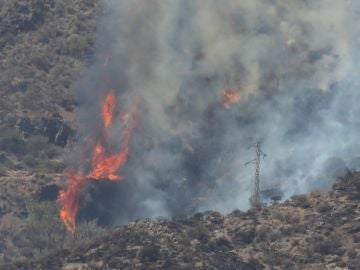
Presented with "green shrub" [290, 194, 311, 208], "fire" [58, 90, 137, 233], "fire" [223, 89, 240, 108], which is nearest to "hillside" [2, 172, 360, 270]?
"green shrub" [290, 194, 311, 208]

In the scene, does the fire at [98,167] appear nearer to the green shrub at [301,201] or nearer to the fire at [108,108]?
the fire at [108,108]

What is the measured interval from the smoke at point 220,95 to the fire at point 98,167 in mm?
1485

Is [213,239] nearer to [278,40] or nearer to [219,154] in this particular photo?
[219,154]

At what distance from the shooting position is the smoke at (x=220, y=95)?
150 metres

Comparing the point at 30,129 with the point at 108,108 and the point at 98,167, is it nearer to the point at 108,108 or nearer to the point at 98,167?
the point at 108,108

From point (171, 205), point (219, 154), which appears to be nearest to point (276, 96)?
point (219, 154)

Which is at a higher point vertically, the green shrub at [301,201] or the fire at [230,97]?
the fire at [230,97]

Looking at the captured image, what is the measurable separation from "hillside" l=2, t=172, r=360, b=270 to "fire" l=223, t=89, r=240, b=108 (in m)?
47.7

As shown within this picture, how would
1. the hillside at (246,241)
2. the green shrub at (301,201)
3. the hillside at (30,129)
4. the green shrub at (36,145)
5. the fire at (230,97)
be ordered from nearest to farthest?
1. the hillside at (246,241)
2. the green shrub at (301,201)
3. the hillside at (30,129)
4. the fire at (230,97)
5. the green shrub at (36,145)

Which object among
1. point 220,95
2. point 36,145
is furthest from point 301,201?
point 36,145

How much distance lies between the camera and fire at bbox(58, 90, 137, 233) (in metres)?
158

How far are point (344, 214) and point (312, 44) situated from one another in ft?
192

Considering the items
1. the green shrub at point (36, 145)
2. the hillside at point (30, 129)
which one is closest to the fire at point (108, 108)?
the hillside at point (30, 129)

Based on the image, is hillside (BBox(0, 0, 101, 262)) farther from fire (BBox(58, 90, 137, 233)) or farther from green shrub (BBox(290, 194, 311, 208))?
green shrub (BBox(290, 194, 311, 208))
